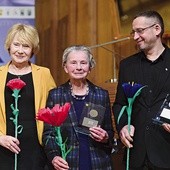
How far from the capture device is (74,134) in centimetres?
240

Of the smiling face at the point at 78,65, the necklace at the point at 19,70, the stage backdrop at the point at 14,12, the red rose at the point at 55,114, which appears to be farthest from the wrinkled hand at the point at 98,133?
the stage backdrop at the point at 14,12

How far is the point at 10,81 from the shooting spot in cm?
243

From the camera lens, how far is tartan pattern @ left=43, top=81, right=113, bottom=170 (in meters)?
2.39

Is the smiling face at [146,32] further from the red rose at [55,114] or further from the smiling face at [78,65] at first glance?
the red rose at [55,114]

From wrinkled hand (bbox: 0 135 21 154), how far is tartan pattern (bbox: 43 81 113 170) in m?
0.14

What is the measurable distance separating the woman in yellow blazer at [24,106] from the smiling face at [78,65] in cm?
20

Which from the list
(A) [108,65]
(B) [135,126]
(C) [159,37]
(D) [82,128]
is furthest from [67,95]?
(A) [108,65]

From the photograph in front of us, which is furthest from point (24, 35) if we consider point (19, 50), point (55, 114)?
point (55, 114)

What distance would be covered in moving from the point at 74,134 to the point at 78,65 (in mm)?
336

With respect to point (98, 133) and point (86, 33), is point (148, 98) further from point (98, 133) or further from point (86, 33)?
point (86, 33)

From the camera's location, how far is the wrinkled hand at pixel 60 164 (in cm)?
232

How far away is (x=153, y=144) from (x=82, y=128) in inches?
13.7

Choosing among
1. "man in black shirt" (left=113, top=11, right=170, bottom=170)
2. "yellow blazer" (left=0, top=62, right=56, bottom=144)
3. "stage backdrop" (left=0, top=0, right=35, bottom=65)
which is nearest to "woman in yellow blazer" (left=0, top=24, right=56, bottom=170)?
"yellow blazer" (left=0, top=62, right=56, bottom=144)

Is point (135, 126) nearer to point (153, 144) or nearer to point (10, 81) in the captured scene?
point (153, 144)
